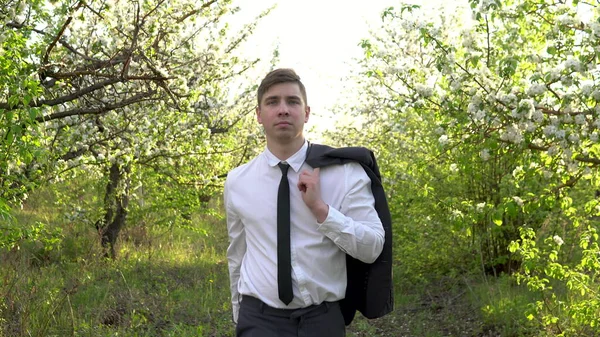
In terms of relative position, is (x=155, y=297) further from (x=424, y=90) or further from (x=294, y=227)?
(x=294, y=227)

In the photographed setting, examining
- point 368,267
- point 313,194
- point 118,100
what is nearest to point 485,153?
point 368,267

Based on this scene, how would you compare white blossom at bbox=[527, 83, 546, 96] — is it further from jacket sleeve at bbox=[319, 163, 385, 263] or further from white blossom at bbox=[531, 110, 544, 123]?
jacket sleeve at bbox=[319, 163, 385, 263]

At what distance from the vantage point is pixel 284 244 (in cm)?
289

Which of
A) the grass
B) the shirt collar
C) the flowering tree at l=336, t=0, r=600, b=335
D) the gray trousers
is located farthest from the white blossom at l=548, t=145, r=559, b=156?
the gray trousers

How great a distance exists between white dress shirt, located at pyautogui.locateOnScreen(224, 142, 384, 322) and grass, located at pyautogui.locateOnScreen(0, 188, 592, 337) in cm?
359

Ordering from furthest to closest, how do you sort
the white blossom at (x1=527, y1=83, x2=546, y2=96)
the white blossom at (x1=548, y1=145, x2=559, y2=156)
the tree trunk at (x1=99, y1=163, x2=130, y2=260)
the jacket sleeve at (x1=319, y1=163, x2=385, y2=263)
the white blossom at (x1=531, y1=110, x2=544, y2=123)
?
the tree trunk at (x1=99, y1=163, x2=130, y2=260), the white blossom at (x1=548, y1=145, x2=559, y2=156), the white blossom at (x1=531, y1=110, x2=544, y2=123), the white blossom at (x1=527, y1=83, x2=546, y2=96), the jacket sleeve at (x1=319, y1=163, x2=385, y2=263)

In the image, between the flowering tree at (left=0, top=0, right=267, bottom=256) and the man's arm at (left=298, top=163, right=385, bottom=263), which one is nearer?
the man's arm at (left=298, top=163, right=385, bottom=263)

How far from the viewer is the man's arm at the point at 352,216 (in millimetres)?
2779

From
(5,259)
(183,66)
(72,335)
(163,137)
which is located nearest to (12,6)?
(183,66)

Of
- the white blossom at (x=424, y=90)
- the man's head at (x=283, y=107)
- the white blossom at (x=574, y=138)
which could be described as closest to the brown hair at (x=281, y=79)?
the man's head at (x=283, y=107)

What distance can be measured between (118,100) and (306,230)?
5713 millimetres

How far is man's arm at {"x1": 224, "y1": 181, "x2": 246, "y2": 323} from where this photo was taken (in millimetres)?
3258

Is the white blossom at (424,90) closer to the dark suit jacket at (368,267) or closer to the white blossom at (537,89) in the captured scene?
the white blossom at (537,89)

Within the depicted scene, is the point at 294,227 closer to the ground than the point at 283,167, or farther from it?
closer to the ground
